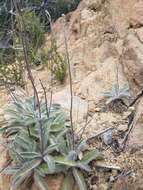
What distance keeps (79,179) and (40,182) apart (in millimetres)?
260

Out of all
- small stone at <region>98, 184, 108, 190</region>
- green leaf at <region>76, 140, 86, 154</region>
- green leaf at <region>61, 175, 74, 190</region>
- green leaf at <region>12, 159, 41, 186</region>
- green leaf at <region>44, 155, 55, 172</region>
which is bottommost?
small stone at <region>98, 184, 108, 190</region>

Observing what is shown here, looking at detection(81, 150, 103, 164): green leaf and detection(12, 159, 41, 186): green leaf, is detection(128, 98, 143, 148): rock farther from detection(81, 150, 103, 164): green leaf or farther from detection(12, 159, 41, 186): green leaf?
detection(12, 159, 41, 186): green leaf

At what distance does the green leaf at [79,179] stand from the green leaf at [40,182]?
0.21 metres

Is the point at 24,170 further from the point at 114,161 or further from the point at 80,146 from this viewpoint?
the point at 114,161

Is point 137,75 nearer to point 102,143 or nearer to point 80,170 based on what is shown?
→ point 102,143

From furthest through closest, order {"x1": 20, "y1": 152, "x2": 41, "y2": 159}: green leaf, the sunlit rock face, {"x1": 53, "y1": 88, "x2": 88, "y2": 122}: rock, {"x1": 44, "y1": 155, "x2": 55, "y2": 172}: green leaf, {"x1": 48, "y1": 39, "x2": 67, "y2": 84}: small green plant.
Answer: {"x1": 48, "y1": 39, "x2": 67, "y2": 84}: small green plant < the sunlit rock face < {"x1": 53, "y1": 88, "x2": 88, "y2": 122}: rock < {"x1": 20, "y1": 152, "x2": 41, "y2": 159}: green leaf < {"x1": 44, "y1": 155, "x2": 55, "y2": 172}: green leaf

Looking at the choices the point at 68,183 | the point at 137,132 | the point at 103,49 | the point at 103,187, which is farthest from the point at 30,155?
the point at 103,49

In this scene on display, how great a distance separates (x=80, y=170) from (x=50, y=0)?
2847 mm

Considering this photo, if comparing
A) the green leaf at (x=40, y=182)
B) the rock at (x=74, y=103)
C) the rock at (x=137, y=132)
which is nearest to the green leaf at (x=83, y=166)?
the green leaf at (x=40, y=182)

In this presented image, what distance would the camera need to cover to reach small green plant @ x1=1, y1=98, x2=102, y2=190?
312 cm

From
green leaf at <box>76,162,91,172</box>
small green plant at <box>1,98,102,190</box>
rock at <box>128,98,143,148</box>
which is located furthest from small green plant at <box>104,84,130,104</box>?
green leaf at <box>76,162,91,172</box>

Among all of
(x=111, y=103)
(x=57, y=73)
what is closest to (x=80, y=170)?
(x=111, y=103)

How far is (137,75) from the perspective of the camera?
3.73 meters

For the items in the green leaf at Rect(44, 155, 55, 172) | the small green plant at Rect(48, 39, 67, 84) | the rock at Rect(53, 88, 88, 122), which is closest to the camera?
the green leaf at Rect(44, 155, 55, 172)
